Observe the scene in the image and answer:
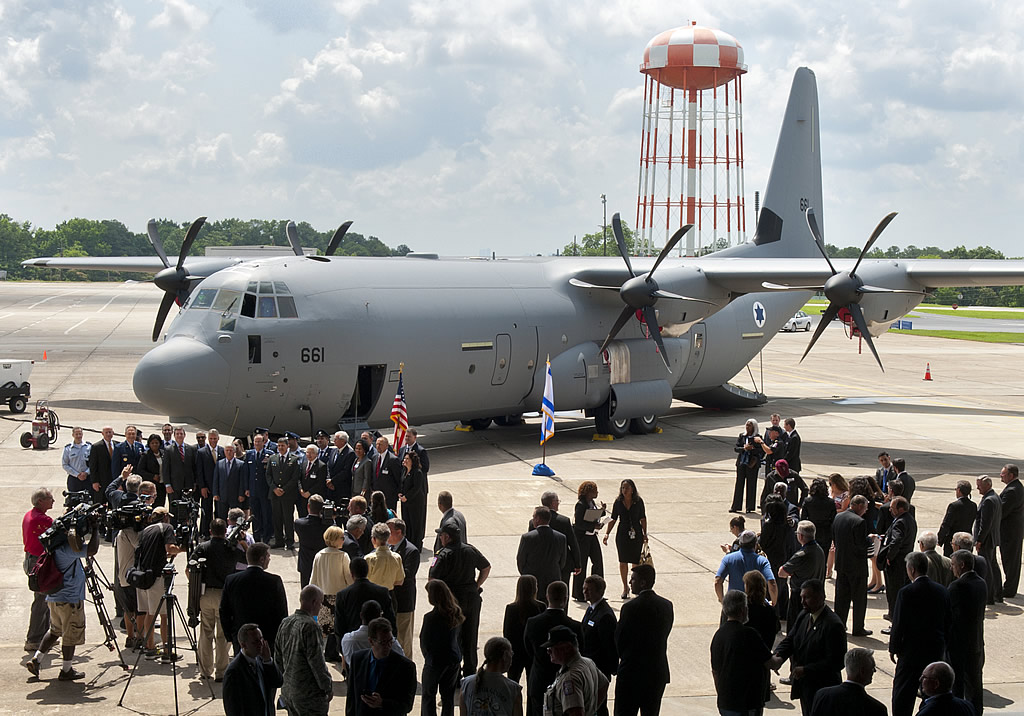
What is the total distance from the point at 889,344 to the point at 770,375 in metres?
19.1

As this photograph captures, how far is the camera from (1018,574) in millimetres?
11789

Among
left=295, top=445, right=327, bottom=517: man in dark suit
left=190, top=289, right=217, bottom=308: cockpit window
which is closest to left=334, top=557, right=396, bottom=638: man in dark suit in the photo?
left=295, top=445, right=327, bottom=517: man in dark suit

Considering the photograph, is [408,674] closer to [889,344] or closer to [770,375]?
[770,375]

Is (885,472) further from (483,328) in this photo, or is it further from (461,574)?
(483,328)


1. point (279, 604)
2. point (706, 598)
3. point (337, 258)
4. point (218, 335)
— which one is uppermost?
point (337, 258)

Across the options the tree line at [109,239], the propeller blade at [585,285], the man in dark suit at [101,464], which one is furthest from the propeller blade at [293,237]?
the tree line at [109,239]

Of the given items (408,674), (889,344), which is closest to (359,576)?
(408,674)

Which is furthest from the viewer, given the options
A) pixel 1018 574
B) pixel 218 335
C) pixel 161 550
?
pixel 218 335

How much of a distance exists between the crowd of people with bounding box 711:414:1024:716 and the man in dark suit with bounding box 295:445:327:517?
5776mm

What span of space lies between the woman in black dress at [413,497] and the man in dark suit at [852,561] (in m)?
5.18

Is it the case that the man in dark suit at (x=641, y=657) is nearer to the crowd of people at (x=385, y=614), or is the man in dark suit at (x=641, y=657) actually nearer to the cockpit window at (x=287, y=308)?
the crowd of people at (x=385, y=614)

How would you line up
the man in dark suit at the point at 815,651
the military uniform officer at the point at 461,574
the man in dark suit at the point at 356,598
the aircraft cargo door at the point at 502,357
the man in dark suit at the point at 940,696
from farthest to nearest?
the aircraft cargo door at the point at 502,357 → the military uniform officer at the point at 461,574 → the man in dark suit at the point at 356,598 → the man in dark suit at the point at 815,651 → the man in dark suit at the point at 940,696

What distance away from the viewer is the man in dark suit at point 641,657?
301 inches

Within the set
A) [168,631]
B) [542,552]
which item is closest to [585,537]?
[542,552]
